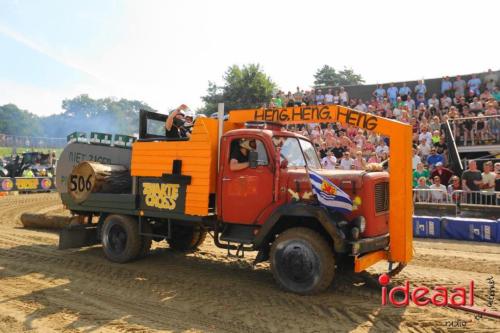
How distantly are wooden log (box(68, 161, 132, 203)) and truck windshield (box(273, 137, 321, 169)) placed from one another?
12.0 ft

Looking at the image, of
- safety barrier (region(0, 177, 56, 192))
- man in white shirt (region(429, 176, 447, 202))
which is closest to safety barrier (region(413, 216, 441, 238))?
man in white shirt (region(429, 176, 447, 202))

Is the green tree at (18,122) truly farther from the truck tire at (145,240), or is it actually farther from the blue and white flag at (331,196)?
the blue and white flag at (331,196)

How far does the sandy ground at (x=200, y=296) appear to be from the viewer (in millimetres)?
4938

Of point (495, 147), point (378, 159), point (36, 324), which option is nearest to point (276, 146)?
point (36, 324)

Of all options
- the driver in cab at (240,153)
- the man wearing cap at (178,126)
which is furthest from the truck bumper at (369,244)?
the man wearing cap at (178,126)

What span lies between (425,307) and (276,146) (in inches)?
120

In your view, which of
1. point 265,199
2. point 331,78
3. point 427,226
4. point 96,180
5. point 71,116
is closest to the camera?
point 265,199

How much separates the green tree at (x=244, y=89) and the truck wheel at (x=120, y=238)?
3660cm

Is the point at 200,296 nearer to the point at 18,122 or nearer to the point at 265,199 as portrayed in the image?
the point at 265,199

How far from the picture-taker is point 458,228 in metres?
10.4

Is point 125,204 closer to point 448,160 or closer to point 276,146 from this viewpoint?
point 276,146

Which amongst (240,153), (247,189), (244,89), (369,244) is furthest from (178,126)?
(244,89)

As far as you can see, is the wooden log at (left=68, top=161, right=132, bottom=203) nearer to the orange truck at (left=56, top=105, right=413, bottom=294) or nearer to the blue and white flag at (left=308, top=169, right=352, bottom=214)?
the orange truck at (left=56, top=105, right=413, bottom=294)

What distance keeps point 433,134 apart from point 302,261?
10.4m
